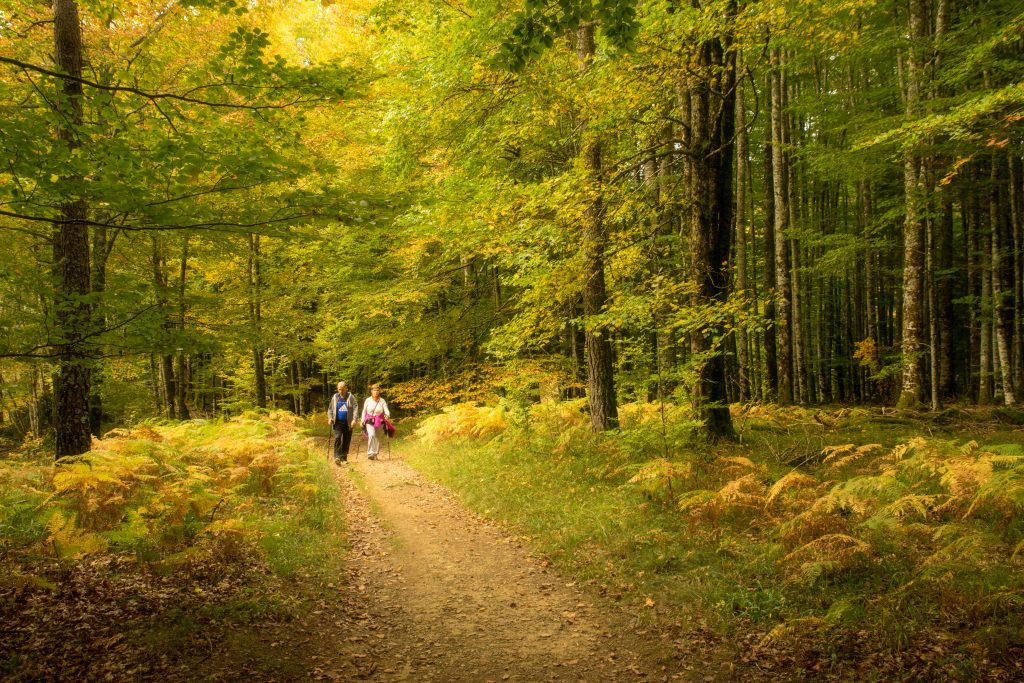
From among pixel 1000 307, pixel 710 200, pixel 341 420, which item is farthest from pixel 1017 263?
pixel 341 420

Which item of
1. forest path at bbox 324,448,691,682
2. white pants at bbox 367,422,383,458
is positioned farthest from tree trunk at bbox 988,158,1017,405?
white pants at bbox 367,422,383,458

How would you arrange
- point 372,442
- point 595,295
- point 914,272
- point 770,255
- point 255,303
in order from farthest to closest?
point 255,303 < point 770,255 < point 372,442 < point 914,272 < point 595,295

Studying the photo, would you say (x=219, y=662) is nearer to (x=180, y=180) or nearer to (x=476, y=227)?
(x=180, y=180)

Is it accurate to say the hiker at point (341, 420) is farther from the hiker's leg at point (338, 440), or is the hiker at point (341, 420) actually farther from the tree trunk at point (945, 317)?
the tree trunk at point (945, 317)

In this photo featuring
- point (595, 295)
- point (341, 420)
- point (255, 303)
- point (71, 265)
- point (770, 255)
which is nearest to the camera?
point (71, 265)

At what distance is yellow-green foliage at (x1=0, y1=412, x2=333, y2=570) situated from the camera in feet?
18.0

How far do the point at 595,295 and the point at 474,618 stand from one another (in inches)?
263

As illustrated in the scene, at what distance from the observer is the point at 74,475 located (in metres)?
5.89

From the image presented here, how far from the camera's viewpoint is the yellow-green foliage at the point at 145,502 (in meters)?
5.50

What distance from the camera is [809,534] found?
565cm

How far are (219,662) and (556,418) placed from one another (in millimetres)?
9400

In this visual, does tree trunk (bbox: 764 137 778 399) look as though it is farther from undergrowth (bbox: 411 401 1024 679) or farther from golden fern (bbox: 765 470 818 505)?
golden fern (bbox: 765 470 818 505)

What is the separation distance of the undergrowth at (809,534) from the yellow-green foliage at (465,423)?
141 inches

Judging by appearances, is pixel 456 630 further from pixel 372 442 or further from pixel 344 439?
pixel 372 442
